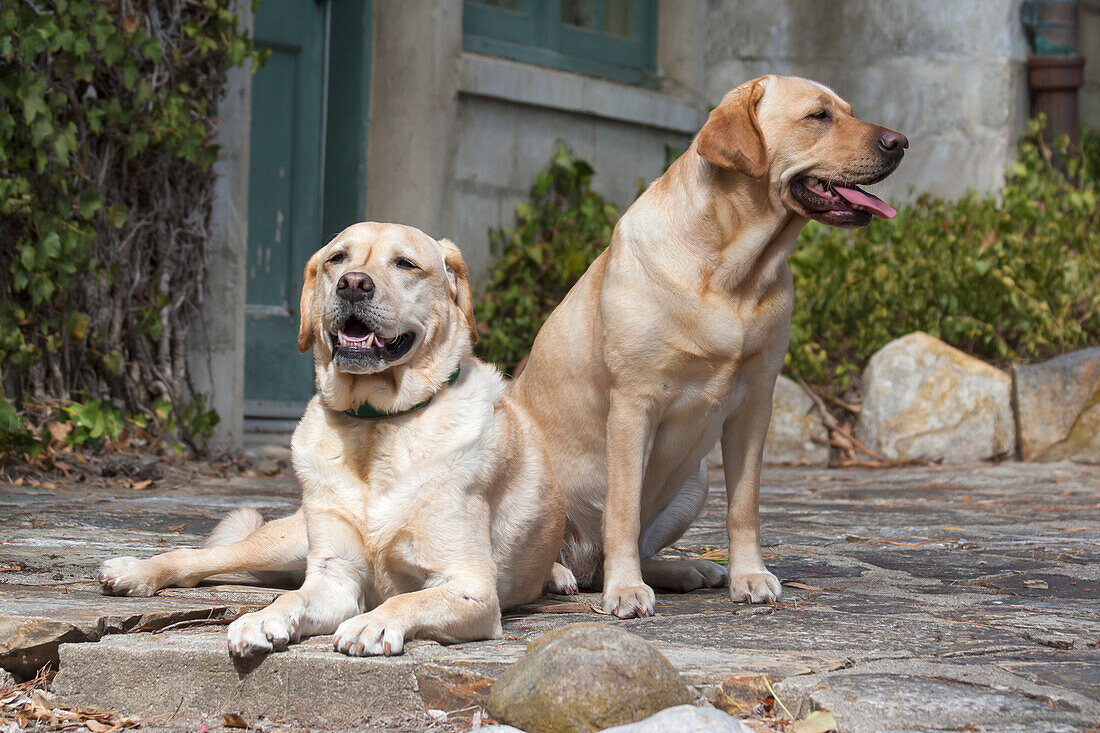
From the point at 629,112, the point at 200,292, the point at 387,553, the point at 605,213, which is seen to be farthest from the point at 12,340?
the point at 629,112

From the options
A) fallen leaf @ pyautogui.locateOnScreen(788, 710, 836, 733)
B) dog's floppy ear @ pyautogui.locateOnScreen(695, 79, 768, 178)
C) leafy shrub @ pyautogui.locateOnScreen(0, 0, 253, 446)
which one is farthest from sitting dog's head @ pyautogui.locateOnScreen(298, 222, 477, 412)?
leafy shrub @ pyautogui.locateOnScreen(0, 0, 253, 446)

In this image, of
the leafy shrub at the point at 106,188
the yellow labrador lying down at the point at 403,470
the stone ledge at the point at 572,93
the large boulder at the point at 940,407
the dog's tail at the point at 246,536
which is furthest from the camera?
the stone ledge at the point at 572,93

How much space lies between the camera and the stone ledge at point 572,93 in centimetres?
771

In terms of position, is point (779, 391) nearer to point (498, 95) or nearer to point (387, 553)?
point (498, 95)

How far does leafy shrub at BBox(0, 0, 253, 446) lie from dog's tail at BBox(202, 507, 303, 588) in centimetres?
235

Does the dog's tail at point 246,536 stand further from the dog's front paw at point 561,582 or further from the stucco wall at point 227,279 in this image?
the stucco wall at point 227,279

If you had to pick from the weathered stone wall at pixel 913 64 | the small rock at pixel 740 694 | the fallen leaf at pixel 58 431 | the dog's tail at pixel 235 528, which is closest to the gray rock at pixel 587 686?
the small rock at pixel 740 694

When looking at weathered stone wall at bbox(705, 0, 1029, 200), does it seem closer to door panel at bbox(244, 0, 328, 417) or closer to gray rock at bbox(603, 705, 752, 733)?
door panel at bbox(244, 0, 328, 417)

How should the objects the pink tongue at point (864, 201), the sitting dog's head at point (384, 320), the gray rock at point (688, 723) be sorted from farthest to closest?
the pink tongue at point (864, 201), the sitting dog's head at point (384, 320), the gray rock at point (688, 723)

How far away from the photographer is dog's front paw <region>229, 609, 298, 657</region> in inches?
87.4

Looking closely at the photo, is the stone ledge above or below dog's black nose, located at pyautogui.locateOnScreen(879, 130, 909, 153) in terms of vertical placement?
above

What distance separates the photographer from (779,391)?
7.36 metres

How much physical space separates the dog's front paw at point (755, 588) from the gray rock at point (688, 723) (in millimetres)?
1185

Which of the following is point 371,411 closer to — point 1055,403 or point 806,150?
point 806,150
